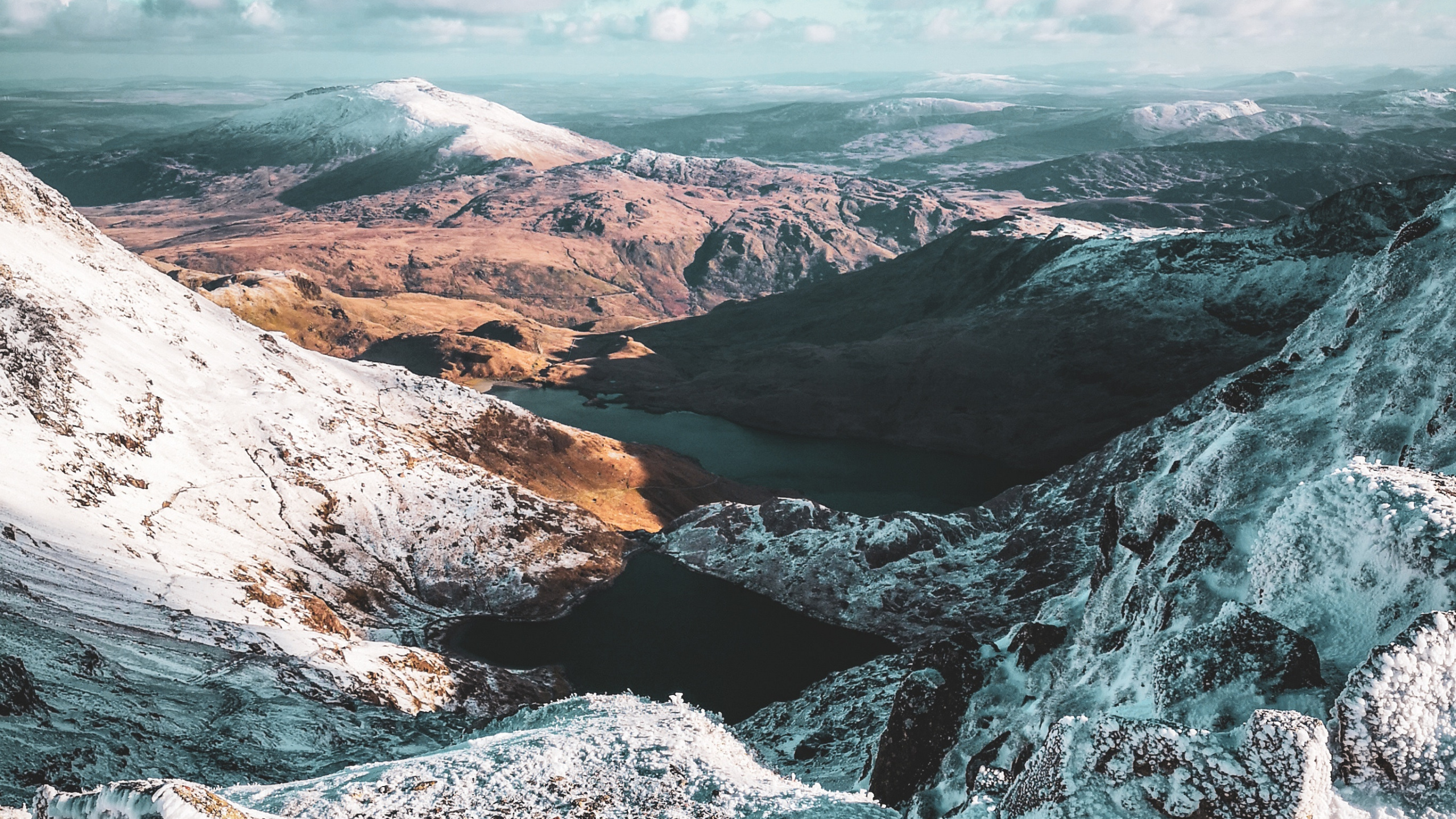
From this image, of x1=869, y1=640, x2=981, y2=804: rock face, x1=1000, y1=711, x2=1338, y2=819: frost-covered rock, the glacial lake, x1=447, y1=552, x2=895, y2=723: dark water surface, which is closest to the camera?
x1=1000, y1=711, x2=1338, y2=819: frost-covered rock

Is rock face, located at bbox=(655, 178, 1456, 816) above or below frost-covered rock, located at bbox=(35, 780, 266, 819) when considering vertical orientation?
above

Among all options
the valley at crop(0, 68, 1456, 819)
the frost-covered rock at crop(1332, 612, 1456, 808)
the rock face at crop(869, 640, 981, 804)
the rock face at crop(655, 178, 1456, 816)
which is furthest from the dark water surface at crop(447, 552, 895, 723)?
the frost-covered rock at crop(1332, 612, 1456, 808)

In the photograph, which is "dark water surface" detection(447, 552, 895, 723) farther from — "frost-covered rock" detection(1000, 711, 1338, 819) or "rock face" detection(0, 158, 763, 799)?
"frost-covered rock" detection(1000, 711, 1338, 819)

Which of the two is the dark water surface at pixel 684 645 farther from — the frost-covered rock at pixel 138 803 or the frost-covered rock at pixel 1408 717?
the frost-covered rock at pixel 1408 717

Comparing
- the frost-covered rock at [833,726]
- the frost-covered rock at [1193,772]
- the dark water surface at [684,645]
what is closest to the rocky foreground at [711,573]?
the frost-covered rock at [1193,772]

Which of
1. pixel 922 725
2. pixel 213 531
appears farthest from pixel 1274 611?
pixel 213 531

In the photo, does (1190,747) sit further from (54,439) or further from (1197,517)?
(54,439)

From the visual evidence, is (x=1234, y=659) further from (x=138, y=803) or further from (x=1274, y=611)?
(x=138, y=803)
